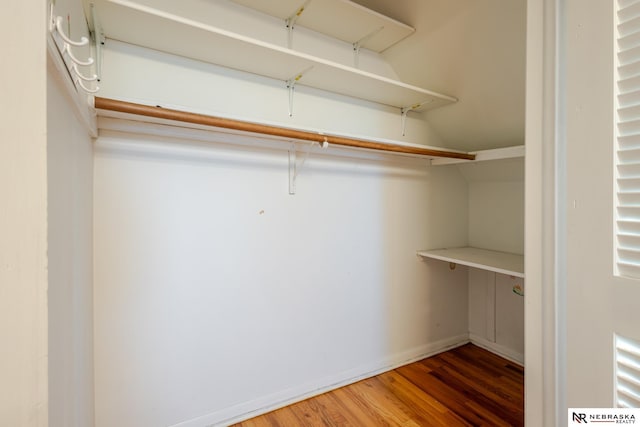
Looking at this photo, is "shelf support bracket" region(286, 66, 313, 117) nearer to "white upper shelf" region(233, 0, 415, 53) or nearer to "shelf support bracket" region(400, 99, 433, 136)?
"white upper shelf" region(233, 0, 415, 53)

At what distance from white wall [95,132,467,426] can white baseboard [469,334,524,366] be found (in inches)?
21.5

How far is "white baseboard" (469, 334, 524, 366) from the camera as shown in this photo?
211cm

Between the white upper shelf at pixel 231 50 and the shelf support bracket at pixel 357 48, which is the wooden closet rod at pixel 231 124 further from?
the shelf support bracket at pixel 357 48

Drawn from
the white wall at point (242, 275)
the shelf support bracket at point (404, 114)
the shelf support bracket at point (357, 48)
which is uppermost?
the shelf support bracket at point (357, 48)

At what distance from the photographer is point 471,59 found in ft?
5.14

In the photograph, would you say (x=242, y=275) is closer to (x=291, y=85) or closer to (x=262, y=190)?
(x=262, y=190)

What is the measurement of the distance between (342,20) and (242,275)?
1.46 meters

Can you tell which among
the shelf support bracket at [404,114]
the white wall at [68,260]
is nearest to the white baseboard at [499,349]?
the shelf support bracket at [404,114]

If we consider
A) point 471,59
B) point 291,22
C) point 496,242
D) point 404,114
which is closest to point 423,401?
point 496,242

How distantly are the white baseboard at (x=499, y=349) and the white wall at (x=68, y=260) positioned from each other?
252 cm

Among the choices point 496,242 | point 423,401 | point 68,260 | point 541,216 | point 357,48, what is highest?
point 357,48

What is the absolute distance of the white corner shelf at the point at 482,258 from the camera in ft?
5.58

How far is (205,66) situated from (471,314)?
2619mm

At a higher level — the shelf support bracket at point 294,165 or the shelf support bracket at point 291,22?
the shelf support bracket at point 291,22
